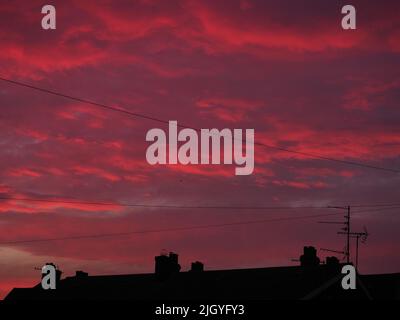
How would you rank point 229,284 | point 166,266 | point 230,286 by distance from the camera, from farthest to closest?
1. point 166,266
2. point 229,284
3. point 230,286

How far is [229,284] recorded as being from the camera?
45125 millimetres

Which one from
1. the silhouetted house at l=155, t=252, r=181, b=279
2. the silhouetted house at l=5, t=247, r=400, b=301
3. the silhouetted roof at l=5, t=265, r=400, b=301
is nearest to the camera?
the silhouetted roof at l=5, t=265, r=400, b=301

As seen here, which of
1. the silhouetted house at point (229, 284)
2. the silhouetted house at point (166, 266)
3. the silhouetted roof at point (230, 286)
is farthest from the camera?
the silhouetted house at point (166, 266)

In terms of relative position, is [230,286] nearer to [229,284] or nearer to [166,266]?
[229,284]

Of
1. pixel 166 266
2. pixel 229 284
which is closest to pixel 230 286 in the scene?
pixel 229 284

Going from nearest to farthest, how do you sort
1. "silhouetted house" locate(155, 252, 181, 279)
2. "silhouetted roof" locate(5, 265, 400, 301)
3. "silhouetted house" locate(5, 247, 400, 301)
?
"silhouetted roof" locate(5, 265, 400, 301), "silhouetted house" locate(5, 247, 400, 301), "silhouetted house" locate(155, 252, 181, 279)

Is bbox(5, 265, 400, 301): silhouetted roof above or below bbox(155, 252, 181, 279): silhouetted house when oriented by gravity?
below

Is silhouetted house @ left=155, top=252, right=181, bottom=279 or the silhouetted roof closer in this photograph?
the silhouetted roof

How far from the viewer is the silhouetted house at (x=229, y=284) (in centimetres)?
4222

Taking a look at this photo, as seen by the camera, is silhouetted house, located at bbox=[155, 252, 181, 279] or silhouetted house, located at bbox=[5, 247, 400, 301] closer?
silhouetted house, located at bbox=[5, 247, 400, 301]

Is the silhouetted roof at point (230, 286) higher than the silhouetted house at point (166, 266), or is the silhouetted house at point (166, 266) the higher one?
the silhouetted house at point (166, 266)

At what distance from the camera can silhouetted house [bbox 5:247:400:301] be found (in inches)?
1662
